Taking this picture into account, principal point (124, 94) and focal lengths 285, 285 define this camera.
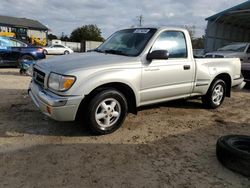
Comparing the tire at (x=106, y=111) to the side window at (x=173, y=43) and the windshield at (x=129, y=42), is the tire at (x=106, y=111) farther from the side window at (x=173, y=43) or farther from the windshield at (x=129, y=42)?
the side window at (x=173, y=43)

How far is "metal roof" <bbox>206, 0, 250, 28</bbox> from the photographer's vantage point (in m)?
17.9

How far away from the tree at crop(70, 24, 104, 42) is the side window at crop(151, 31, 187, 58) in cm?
6965

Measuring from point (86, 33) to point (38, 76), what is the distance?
238ft

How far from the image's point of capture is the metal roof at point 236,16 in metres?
17.9

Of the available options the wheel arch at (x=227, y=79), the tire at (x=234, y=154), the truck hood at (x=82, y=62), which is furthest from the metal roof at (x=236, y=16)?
the tire at (x=234, y=154)

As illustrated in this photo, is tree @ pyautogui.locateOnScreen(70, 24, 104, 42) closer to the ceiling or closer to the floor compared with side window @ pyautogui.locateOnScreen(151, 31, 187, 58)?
closer to the ceiling

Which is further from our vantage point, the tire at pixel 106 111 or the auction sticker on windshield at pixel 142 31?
the auction sticker on windshield at pixel 142 31

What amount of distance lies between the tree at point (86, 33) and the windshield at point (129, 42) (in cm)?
6930

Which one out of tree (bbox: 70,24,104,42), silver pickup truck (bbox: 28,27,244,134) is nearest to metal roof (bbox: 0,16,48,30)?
tree (bbox: 70,24,104,42)

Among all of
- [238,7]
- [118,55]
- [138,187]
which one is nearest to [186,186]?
[138,187]

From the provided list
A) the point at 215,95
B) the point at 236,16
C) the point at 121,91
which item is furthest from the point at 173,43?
the point at 236,16

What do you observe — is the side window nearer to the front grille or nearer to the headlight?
the headlight

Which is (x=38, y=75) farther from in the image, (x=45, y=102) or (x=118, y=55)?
(x=118, y=55)

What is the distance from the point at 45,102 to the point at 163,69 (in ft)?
7.34
